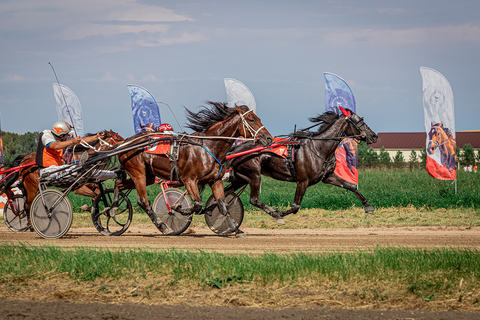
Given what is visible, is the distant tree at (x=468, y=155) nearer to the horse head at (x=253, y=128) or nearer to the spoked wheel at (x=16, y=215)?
the spoked wheel at (x=16, y=215)

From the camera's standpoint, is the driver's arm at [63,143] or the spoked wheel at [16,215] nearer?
the driver's arm at [63,143]

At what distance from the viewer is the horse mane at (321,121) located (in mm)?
14797

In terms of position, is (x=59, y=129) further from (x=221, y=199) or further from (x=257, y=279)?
(x=257, y=279)

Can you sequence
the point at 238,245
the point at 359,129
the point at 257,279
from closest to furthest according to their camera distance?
1. the point at 257,279
2. the point at 238,245
3. the point at 359,129

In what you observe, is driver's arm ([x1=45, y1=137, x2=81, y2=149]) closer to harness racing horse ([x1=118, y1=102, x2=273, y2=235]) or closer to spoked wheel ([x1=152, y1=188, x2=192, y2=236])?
harness racing horse ([x1=118, y1=102, x2=273, y2=235])

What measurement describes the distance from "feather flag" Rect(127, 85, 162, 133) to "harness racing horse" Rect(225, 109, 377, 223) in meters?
6.91

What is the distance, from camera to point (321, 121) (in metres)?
15.1

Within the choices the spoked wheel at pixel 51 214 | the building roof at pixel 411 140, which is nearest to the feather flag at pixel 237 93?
the spoked wheel at pixel 51 214

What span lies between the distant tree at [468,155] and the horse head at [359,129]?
198 feet

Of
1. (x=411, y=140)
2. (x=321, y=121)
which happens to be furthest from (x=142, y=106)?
(x=411, y=140)

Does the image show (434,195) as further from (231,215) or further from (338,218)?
(231,215)

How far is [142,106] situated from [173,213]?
28.1 ft

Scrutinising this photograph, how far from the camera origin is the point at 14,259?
30.5 ft

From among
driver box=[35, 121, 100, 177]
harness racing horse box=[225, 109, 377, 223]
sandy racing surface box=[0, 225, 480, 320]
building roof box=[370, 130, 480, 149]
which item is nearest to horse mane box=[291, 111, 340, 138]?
harness racing horse box=[225, 109, 377, 223]
